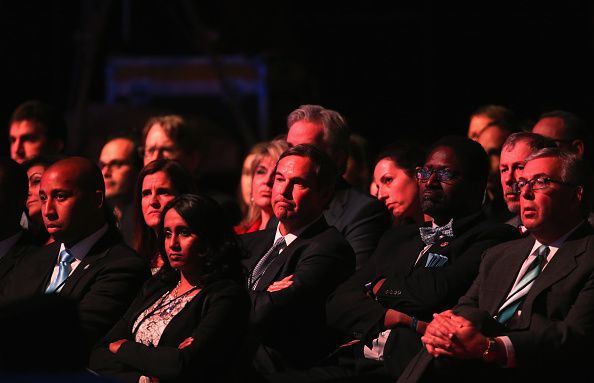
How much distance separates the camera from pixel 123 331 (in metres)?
5.23

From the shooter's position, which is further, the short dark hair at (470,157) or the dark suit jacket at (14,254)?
the dark suit jacket at (14,254)

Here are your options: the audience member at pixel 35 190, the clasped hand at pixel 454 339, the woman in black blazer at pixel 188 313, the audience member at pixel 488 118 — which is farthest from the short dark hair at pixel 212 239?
the audience member at pixel 488 118

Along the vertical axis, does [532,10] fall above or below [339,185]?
above

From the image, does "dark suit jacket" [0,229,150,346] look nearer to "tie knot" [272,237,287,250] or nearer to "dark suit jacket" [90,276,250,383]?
"dark suit jacket" [90,276,250,383]

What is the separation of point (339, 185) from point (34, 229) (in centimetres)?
164

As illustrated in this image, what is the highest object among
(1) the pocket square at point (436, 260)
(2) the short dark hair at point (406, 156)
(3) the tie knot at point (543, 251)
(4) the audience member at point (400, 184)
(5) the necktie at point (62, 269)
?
(2) the short dark hair at point (406, 156)

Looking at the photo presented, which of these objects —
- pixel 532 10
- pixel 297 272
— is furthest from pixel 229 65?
pixel 297 272

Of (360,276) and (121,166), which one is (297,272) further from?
(121,166)

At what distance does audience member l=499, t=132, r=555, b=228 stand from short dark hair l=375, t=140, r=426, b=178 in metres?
0.64

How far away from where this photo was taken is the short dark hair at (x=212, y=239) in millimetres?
5117

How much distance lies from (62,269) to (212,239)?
96cm

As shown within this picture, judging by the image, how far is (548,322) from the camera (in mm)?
4605

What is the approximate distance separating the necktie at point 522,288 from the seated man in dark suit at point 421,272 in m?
0.29

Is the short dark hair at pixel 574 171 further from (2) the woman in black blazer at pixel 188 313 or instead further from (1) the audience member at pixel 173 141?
(1) the audience member at pixel 173 141
